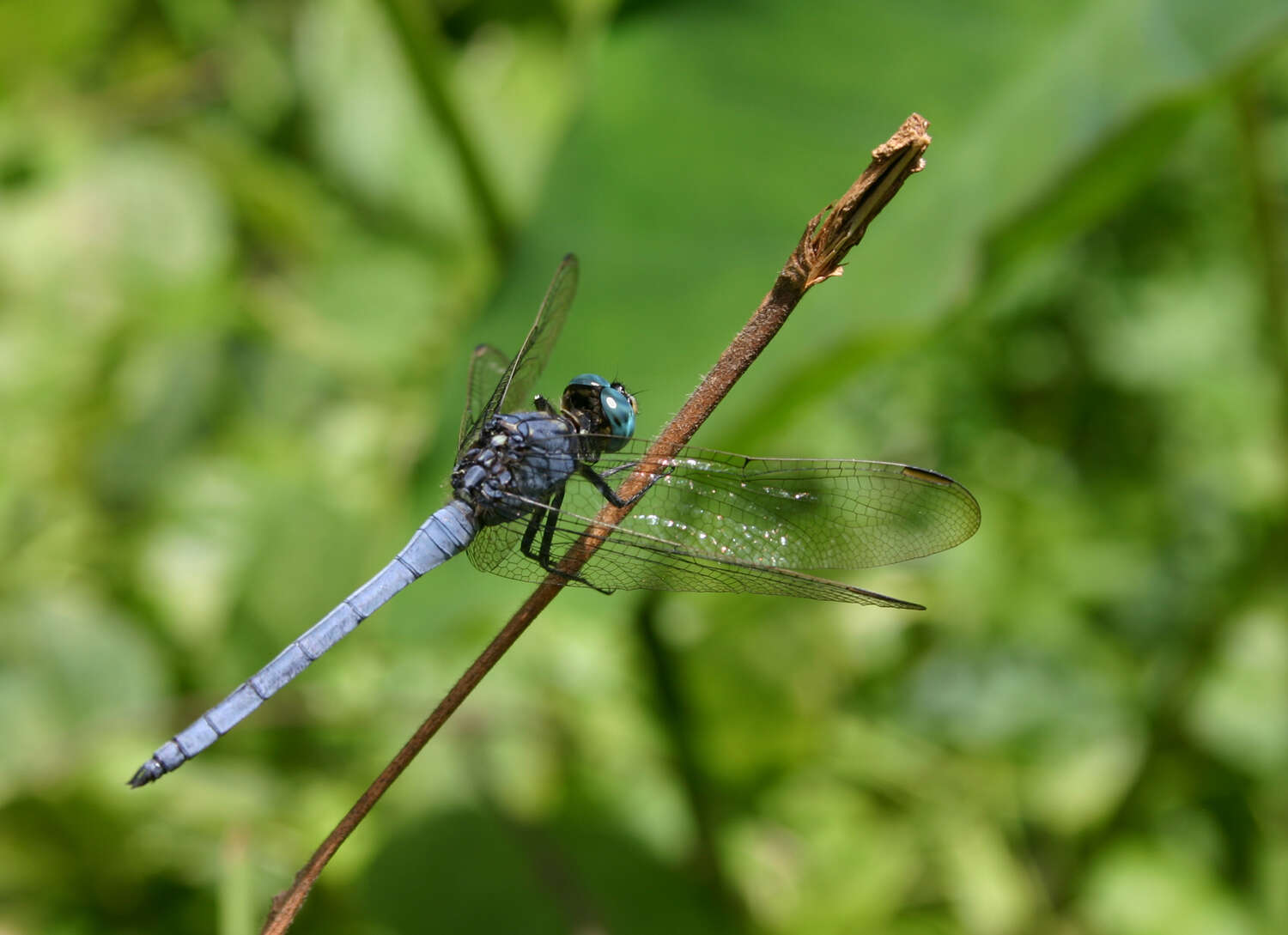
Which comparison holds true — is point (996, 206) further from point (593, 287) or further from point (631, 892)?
point (631, 892)

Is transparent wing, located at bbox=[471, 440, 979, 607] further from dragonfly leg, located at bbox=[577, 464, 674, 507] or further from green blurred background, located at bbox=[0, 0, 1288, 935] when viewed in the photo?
green blurred background, located at bbox=[0, 0, 1288, 935]

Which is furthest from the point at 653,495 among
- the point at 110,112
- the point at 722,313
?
the point at 110,112

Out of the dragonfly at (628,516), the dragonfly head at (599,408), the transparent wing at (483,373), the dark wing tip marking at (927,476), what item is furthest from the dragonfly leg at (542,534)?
the dark wing tip marking at (927,476)

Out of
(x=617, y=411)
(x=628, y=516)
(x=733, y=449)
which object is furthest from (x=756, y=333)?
(x=733, y=449)

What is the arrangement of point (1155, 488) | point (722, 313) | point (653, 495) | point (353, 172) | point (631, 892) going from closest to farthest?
point (653, 495) < point (722, 313) < point (631, 892) < point (1155, 488) < point (353, 172)

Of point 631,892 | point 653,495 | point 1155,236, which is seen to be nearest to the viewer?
point 653,495

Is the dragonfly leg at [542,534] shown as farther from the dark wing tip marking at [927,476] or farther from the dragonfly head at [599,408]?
the dark wing tip marking at [927,476]

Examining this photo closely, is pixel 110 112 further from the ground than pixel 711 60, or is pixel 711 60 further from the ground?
pixel 110 112
